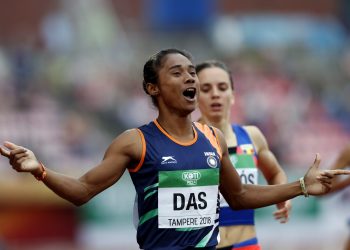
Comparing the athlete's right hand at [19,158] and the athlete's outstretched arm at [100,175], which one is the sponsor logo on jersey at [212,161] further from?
the athlete's right hand at [19,158]

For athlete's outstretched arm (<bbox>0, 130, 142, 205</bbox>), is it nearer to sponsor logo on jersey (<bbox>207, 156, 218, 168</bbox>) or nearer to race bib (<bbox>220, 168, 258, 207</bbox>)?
sponsor logo on jersey (<bbox>207, 156, 218, 168</bbox>)

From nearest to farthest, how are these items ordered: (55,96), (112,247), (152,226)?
1. (152,226)
2. (112,247)
3. (55,96)

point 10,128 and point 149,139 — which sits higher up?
point 10,128

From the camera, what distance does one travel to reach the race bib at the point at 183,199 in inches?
205

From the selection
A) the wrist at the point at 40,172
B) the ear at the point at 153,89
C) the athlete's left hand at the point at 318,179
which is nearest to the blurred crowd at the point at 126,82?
the ear at the point at 153,89

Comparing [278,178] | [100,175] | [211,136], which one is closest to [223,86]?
[278,178]

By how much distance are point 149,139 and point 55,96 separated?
1242 cm

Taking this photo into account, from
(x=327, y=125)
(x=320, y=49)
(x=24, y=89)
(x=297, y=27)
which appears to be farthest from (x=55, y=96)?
(x=297, y=27)

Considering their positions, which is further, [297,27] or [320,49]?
[297,27]

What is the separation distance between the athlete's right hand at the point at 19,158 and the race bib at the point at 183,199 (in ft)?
2.49

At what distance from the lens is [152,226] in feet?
17.2

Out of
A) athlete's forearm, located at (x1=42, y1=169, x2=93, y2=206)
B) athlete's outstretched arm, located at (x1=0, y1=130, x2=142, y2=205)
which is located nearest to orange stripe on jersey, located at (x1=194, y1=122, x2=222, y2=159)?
athlete's outstretched arm, located at (x1=0, y1=130, x2=142, y2=205)

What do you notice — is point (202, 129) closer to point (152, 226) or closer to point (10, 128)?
point (152, 226)

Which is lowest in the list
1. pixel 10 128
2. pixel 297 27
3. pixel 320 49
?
pixel 10 128
